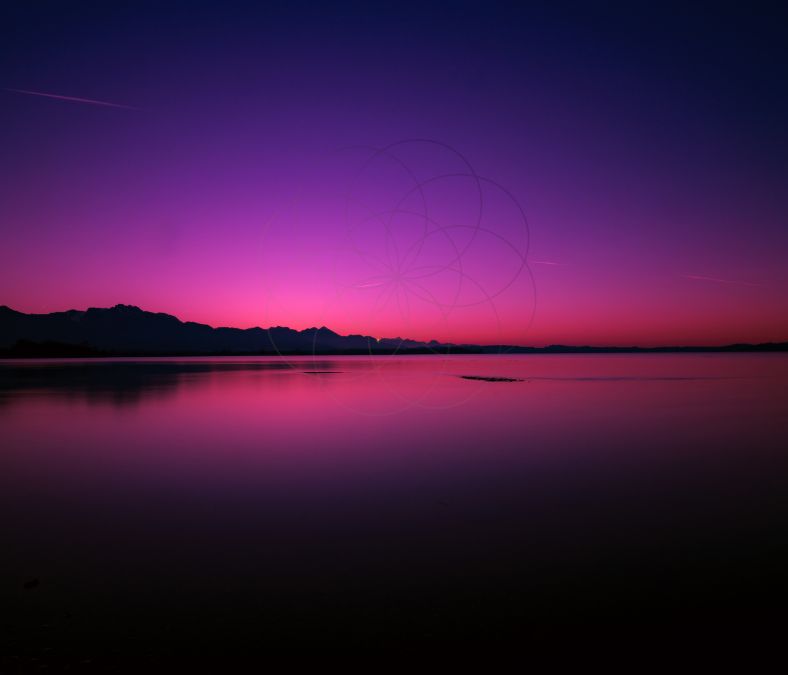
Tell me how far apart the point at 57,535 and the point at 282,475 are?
307 inches

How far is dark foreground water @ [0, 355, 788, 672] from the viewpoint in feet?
29.3

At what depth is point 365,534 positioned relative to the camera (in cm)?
1355

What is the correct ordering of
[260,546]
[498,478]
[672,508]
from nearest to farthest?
[260,546] → [672,508] → [498,478]

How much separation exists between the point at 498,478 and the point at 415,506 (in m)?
4.52

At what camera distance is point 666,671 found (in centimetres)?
764

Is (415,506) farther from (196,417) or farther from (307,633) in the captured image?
(196,417)

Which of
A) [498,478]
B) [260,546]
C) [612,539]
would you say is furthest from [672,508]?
[260,546]

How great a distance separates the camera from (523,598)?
9.79 meters

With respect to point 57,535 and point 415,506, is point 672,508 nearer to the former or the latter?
point 415,506

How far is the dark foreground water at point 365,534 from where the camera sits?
8.95 meters

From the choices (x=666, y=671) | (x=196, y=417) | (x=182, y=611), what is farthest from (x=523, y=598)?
(x=196, y=417)

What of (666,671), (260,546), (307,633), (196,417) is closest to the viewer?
(666,671)

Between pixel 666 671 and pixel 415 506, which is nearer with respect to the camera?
pixel 666 671

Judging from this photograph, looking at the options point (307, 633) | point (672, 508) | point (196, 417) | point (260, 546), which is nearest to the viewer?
point (307, 633)
